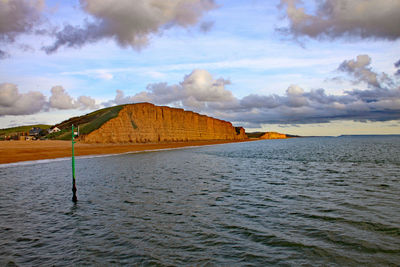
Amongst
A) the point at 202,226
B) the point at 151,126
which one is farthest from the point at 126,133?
the point at 202,226

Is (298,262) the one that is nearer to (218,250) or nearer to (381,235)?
(218,250)

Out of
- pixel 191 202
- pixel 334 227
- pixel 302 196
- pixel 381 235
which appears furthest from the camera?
pixel 302 196

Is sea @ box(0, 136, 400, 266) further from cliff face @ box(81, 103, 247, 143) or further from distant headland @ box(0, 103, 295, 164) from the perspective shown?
cliff face @ box(81, 103, 247, 143)

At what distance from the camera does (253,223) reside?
10.5 meters

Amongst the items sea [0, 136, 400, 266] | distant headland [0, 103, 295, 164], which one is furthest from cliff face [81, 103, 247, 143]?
Answer: sea [0, 136, 400, 266]

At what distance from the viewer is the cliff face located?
8319cm

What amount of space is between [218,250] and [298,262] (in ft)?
7.68

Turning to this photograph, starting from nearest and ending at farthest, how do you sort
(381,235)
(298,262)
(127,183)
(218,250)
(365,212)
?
(298,262)
(218,250)
(381,235)
(365,212)
(127,183)

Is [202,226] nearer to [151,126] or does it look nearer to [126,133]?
[126,133]

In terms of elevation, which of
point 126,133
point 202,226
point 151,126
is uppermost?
point 151,126

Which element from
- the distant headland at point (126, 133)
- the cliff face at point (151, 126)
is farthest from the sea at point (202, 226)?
the cliff face at point (151, 126)

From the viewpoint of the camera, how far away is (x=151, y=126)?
344ft

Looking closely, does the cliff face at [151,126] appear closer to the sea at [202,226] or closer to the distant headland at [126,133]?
the distant headland at [126,133]

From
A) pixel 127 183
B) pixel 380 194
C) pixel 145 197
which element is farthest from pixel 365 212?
pixel 127 183
